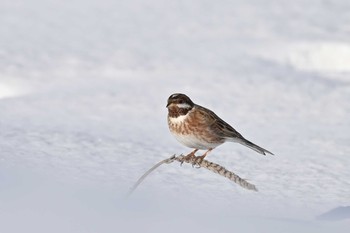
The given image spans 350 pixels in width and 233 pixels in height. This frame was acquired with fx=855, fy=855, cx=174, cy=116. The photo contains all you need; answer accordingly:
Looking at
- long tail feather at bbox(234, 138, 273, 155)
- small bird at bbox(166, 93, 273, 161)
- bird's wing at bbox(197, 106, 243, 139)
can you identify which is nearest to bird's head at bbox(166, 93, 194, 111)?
small bird at bbox(166, 93, 273, 161)

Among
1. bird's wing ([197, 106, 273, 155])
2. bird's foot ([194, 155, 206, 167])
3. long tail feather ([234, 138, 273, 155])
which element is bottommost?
bird's foot ([194, 155, 206, 167])

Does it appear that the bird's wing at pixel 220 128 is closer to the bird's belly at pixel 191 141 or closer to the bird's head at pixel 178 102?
the bird's belly at pixel 191 141

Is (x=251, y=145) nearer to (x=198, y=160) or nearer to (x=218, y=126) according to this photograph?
(x=218, y=126)

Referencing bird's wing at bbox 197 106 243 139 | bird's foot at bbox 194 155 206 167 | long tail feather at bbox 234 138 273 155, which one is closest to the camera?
long tail feather at bbox 234 138 273 155

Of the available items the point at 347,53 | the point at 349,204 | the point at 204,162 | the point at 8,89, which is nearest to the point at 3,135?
the point at 8,89

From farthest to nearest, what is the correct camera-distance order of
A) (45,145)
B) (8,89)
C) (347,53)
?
1. (347,53)
2. (8,89)
3. (45,145)

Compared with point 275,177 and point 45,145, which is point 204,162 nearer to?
point 275,177

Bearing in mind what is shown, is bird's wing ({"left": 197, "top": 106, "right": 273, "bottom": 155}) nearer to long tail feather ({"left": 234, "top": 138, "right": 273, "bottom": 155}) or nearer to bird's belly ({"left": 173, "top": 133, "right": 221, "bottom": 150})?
long tail feather ({"left": 234, "top": 138, "right": 273, "bottom": 155})

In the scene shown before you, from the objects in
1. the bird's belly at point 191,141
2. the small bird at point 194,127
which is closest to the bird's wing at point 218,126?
the small bird at point 194,127
